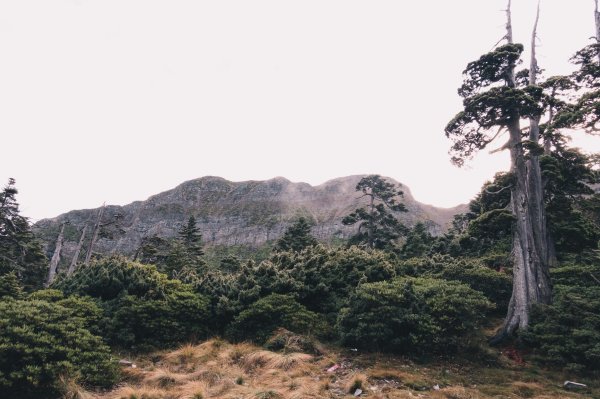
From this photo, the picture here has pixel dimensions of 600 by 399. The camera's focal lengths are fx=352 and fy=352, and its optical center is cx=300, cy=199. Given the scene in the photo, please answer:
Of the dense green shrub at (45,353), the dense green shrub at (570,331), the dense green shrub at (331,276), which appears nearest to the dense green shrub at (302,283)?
the dense green shrub at (331,276)

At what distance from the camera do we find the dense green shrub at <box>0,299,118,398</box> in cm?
706

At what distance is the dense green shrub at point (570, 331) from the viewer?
9.47 meters

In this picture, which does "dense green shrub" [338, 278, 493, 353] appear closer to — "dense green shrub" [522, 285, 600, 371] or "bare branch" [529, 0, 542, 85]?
"dense green shrub" [522, 285, 600, 371]

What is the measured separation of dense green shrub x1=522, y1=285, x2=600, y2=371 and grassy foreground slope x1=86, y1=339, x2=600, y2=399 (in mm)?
672

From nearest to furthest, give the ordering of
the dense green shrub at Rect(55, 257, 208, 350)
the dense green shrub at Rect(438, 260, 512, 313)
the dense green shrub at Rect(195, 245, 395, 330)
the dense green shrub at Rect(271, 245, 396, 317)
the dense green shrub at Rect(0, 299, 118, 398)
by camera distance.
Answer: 1. the dense green shrub at Rect(0, 299, 118, 398)
2. the dense green shrub at Rect(55, 257, 208, 350)
3. the dense green shrub at Rect(195, 245, 395, 330)
4. the dense green shrub at Rect(271, 245, 396, 317)
5. the dense green shrub at Rect(438, 260, 512, 313)

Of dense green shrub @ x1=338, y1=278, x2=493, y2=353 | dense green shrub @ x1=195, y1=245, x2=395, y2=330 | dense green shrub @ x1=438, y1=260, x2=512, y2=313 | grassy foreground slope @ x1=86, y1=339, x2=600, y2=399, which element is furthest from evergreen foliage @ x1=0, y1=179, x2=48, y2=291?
dense green shrub @ x1=438, y1=260, x2=512, y2=313

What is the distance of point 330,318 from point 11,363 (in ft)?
31.3

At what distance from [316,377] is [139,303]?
22.6 ft

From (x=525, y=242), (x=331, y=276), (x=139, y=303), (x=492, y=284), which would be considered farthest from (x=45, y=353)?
(x=492, y=284)

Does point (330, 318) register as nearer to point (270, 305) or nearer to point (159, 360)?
point (270, 305)

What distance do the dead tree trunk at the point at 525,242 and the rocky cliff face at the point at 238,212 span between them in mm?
58642

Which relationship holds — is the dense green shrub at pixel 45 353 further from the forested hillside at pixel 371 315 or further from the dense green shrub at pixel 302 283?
the dense green shrub at pixel 302 283

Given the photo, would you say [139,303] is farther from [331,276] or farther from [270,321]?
[331,276]

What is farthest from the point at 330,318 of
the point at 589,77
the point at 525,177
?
the point at 589,77
